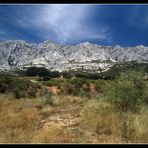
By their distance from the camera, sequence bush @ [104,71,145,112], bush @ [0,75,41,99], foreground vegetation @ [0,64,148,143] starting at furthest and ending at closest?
bush @ [0,75,41,99], bush @ [104,71,145,112], foreground vegetation @ [0,64,148,143]

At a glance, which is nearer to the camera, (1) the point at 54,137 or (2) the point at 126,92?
(1) the point at 54,137

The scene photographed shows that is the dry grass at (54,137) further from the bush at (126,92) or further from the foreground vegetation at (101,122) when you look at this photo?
the bush at (126,92)

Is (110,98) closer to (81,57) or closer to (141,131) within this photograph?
(141,131)

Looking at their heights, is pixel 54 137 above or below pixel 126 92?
below

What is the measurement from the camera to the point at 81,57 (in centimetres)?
19875

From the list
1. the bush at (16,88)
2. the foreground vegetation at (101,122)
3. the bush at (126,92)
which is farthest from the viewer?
the bush at (16,88)

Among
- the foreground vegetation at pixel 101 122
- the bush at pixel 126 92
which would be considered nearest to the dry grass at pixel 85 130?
the foreground vegetation at pixel 101 122

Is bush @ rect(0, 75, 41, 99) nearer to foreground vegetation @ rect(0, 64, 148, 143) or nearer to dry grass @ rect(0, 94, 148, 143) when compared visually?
foreground vegetation @ rect(0, 64, 148, 143)

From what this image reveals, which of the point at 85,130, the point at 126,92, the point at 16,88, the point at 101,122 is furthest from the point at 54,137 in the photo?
the point at 16,88

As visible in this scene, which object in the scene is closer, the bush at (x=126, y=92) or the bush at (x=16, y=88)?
the bush at (x=126, y=92)

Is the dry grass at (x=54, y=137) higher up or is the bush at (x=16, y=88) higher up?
the bush at (x=16, y=88)

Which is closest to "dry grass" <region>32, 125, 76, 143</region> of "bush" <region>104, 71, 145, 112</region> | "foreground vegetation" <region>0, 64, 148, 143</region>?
"foreground vegetation" <region>0, 64, 148, 143</region>

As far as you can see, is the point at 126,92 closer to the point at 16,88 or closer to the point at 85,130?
the point at 85,130

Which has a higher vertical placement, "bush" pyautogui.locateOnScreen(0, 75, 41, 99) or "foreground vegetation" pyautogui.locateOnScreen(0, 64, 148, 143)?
"bush" pyautogui.locateOnScreen(0, 75, 41, 99)
